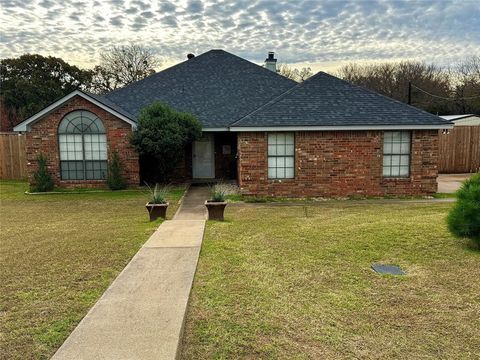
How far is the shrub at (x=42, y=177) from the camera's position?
14.1 metres

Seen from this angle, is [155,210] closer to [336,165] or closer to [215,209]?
[215,209]

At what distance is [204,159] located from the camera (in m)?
17.6

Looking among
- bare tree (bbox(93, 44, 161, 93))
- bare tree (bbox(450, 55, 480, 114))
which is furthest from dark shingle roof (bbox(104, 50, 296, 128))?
bare tree (bbox(450, 55, 480, 114))

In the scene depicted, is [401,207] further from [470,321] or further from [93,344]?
[93,344]

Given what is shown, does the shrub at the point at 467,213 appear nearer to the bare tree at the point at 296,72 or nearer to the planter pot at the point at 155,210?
the planter pot at the point at 155,210

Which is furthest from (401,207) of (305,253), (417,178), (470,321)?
(470,321)

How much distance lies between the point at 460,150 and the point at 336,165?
34.9ft

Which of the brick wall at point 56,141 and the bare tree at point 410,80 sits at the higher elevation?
the bare tree at point 410,80

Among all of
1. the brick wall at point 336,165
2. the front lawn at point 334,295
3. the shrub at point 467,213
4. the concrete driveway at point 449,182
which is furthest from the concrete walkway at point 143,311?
the concrete driveway at point 449,182

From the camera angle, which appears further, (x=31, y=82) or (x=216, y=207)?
(x=31, y=82)

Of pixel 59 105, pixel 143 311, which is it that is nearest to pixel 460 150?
pixel 59 105

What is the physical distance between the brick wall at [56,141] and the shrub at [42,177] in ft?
0.79

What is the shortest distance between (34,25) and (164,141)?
271 inches

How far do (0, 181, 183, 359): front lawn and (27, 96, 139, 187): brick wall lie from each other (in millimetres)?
2699
